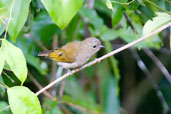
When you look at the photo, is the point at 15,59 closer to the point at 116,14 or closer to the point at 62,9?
the point at 62,9

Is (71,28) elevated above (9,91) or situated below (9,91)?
below

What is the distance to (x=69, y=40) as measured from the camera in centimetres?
387

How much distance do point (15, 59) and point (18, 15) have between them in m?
0.40

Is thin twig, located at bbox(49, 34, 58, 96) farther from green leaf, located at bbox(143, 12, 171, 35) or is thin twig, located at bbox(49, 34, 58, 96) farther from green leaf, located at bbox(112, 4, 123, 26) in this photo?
green leaf, located at bbox(143, 12, 171, 35)

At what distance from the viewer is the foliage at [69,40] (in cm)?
157

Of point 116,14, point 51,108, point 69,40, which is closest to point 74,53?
point 69,40

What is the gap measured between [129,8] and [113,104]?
266 centimetres

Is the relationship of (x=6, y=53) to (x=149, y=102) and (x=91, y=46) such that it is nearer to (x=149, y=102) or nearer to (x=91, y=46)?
(x=91, y=46)

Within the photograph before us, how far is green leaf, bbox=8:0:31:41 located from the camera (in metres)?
1.82

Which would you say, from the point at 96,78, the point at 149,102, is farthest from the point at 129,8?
the point at 149,102

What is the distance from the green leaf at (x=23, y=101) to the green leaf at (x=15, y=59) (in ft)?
0.22

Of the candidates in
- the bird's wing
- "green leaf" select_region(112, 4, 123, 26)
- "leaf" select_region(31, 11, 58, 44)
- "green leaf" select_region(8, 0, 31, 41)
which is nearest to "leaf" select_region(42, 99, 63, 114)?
the bird's wing

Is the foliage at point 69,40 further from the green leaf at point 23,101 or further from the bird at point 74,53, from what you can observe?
the bird at point 74,53

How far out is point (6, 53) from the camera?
154 centimetres
